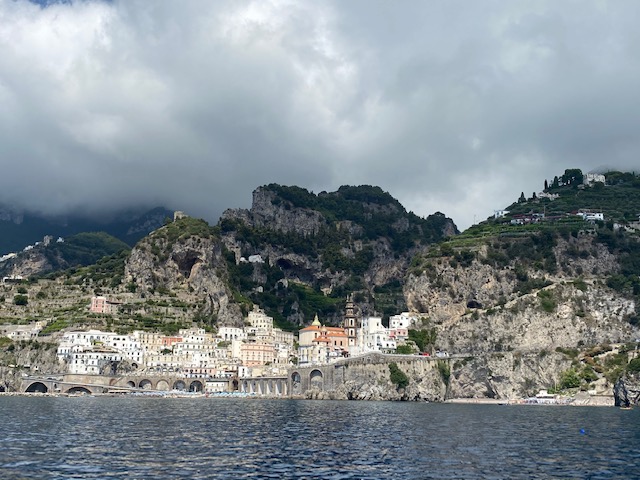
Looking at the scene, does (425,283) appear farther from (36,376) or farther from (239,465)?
(239,465)

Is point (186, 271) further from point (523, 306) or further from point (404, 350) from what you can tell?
point (523, 306)

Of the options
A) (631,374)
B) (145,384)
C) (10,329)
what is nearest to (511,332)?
(631,374)

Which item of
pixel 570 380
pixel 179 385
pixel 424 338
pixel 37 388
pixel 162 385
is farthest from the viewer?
pixel 179 385

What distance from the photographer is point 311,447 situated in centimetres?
4903

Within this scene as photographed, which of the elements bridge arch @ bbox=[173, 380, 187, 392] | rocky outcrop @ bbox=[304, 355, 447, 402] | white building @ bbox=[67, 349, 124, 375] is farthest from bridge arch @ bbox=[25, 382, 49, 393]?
rocky outcrop @ bbox=[304, 355, 447, 402]

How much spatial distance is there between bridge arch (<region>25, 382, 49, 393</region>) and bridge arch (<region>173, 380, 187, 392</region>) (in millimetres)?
24751

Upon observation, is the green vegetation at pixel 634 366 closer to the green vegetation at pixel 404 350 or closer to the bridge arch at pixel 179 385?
the green vegetation at pixel 404 350

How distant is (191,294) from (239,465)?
468 ft

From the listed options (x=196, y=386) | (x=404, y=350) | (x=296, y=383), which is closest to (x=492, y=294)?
(x=404, y=350)

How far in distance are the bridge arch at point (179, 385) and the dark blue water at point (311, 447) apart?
2962 inches

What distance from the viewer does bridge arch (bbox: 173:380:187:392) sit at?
152 metres

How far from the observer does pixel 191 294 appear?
180750mm

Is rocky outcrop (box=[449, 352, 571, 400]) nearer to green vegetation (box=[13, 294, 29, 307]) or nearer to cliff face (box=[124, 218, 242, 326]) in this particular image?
cliff face (box=[124, 218, 242, 326])

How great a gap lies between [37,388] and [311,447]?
105 m
